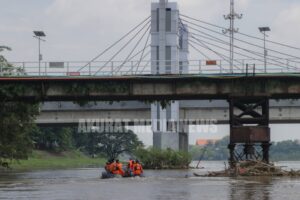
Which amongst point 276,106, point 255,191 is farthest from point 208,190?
point 276,106

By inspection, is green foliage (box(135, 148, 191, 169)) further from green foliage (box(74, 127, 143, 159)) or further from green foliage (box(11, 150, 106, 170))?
green foliage (box(74, 127, 143, 159))

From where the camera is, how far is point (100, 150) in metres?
185

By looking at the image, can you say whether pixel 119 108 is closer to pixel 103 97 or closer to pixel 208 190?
pixel 103 97

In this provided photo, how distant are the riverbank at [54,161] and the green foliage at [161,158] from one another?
19.8 metres

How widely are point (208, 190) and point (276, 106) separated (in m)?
60.6

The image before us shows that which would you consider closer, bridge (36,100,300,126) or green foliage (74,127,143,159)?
bridge (36,100,300,126)

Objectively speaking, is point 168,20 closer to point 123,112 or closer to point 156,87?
point 123,112

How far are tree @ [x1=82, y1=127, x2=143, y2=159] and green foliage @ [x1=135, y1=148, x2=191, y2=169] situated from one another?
271 ft

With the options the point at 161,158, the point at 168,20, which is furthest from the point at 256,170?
the point at 168,20

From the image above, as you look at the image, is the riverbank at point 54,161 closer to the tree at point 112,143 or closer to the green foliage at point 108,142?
the green foliage at point 108,142

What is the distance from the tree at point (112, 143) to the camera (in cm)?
18025

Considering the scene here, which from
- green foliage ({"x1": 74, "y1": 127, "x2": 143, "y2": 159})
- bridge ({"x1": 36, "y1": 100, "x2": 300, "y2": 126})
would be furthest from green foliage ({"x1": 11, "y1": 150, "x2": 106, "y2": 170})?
bridge ({"x1": 36, "y1": 100, "x2": 300, "y2": 126})

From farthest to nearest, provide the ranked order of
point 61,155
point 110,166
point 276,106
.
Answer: point 61,155, point 276,106, point 110,166

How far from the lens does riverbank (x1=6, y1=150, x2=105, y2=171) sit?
11454 cm
